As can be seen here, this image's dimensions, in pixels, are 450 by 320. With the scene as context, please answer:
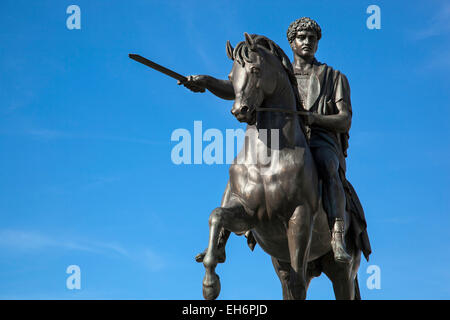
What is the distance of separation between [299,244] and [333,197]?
3.63 feet

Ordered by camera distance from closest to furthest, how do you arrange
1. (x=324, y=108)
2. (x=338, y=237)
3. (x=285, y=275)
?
(x=338, y=237), (x=324, y=108), (x=285, y=275)

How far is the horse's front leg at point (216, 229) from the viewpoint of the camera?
10.7 m

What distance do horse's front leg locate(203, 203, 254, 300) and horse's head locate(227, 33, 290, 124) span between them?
56.0 inches

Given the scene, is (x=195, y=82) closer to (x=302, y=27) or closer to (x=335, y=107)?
(x=302, y=27)

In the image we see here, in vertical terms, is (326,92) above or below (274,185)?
above

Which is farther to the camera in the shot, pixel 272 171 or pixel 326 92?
pixel 326 92

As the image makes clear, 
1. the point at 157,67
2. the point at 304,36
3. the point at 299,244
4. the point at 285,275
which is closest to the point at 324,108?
the point at 304,36

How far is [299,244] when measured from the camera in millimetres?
11703
